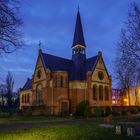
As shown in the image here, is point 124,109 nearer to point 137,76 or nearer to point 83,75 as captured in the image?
point 83,75

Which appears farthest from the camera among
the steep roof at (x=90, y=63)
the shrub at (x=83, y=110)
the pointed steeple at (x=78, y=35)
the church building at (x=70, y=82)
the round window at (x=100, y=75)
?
the pointed steeple at (x=78, y=35)

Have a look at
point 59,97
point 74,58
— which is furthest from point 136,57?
point 74,58

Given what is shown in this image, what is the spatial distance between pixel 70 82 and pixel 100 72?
22.4 ft

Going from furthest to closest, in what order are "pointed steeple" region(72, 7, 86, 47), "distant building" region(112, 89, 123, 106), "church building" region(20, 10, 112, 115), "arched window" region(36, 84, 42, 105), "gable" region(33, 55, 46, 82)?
"distant building" region(112, 89, 123, 106)
"pointed steeple" region(72, 7, 86, 47)
"arched window" region(36, 84, 42, 105)
"gable" region(33, 55, 46, 82)
"church building" region(20, 10, 112, 115)

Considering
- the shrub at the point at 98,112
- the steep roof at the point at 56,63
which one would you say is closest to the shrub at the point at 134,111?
the shrub at the point at 98,112

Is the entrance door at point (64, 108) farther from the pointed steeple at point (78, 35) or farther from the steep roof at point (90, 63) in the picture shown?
the pointed steeple at point (78, 35)

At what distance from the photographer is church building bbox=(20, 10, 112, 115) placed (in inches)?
2191

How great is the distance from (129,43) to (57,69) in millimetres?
30770

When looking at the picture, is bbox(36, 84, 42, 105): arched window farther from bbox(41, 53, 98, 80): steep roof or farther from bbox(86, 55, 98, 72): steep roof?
bbox(86, 55, 98, 72): steep roof

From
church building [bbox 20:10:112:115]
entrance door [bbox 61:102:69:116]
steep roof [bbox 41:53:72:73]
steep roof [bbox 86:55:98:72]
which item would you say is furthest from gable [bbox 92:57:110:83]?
entrance door [bbox 61:102:69:116]

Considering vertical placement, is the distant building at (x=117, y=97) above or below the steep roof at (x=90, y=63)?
below

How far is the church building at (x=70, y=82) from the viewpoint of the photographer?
2191 inches

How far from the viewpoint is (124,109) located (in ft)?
205

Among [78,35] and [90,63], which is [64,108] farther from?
[78,35]
